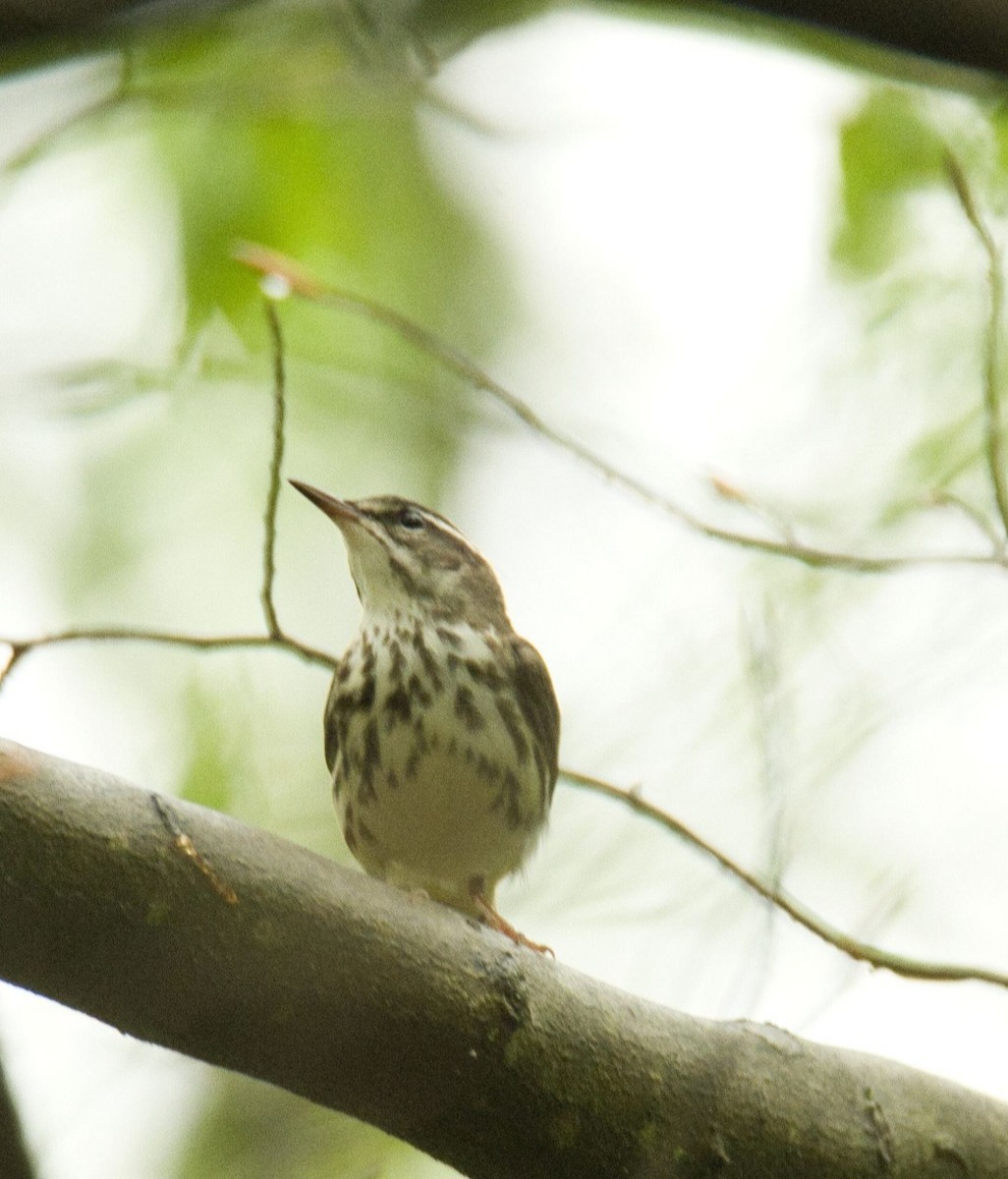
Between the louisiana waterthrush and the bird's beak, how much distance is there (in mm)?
18

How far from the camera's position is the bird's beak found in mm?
5312

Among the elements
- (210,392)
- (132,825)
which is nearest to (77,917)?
(132,825)

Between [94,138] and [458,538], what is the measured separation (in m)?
2.24

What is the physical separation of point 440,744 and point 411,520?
1.26m

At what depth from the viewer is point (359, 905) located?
9.16 feet

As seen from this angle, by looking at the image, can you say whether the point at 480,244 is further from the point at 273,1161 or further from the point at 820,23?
the point at 820,23

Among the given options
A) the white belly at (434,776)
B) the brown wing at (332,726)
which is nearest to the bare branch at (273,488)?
the white belly at (434,776)

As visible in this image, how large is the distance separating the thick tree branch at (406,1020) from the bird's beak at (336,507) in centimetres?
261

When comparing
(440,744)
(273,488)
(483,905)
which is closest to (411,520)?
(440,744)

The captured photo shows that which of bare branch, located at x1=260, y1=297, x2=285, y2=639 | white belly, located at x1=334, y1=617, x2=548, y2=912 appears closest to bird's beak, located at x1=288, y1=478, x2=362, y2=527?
white belly, located at x1=334, y1=617, x2=548, y2=912

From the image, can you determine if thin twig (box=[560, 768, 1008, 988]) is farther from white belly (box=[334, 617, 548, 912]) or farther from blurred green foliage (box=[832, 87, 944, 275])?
blurred green foliage (box=[832, 87, 944, 275])

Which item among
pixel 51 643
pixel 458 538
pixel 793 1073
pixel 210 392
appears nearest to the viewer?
pixel 793 1073

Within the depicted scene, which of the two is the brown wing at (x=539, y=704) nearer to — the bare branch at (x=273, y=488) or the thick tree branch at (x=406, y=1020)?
the bare branch at (x=273, y=488)

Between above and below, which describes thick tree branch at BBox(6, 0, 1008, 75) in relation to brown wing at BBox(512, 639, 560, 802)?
above
